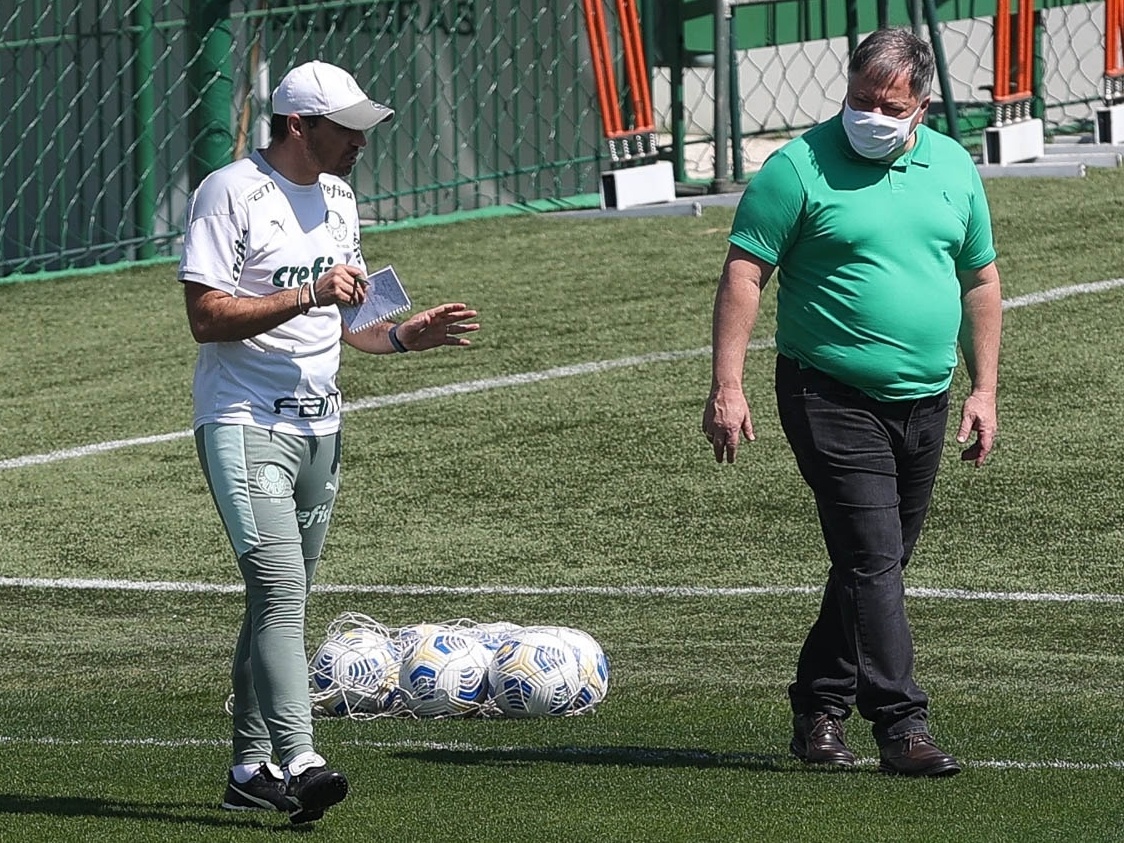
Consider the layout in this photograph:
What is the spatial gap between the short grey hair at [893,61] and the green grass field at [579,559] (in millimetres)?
1651

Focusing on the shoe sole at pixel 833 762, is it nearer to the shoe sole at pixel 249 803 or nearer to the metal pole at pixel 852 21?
the shoe sole at pixel 249 803

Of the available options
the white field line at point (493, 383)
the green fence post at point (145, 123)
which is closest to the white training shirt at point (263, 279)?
the white field line at point (493, 383)

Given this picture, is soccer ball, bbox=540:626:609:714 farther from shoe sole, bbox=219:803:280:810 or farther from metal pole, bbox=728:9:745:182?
metal pole, bbox=728:9:745:182

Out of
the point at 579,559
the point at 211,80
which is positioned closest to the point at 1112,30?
the point at 211,80

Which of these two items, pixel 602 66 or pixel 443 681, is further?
pixel 602 66

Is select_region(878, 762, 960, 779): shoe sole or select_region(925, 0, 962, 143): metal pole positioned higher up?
select_region(925, 0, 962, 143): metal pole

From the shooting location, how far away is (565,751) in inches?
237

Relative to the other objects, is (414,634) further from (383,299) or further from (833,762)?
(383,299)

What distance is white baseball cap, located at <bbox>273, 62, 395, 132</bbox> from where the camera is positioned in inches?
198

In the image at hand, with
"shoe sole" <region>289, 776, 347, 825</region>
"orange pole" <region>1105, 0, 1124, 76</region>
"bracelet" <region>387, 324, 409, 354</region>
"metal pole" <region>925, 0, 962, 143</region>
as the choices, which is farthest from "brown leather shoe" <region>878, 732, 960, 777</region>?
"orange pole" <region>1105, 0, 1124, 76</region>

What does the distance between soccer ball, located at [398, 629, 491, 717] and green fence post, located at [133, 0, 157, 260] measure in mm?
8823

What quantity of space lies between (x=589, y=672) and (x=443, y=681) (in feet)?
1.39

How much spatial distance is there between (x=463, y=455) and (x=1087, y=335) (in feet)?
11.4

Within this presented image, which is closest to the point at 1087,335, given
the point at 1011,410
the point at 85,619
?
the point at 1011,410
